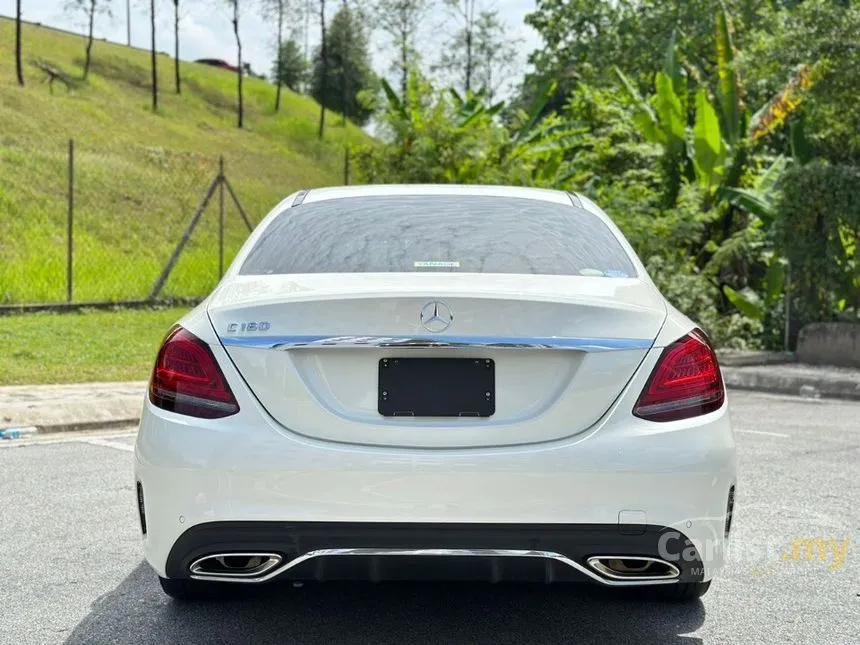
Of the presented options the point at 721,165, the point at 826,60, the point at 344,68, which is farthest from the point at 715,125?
the point at 344,68

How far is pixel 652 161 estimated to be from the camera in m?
19.0

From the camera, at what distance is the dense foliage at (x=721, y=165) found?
1488cm

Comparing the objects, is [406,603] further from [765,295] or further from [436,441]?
[765,295]

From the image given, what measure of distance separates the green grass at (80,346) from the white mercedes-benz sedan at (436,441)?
26.5 feet

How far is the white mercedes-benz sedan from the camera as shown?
3424 millimetres

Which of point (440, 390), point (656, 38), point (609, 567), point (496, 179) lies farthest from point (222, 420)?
point (656, 38)

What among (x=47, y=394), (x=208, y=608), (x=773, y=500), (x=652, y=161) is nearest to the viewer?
(x=208, y=608)

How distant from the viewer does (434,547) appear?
11.2 feet

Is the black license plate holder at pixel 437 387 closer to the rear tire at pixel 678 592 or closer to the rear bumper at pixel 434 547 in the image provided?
the rear bumper at pixel 434 547

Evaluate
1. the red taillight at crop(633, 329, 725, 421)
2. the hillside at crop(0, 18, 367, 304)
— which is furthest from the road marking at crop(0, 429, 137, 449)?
the hillside at crop(0, 18, 367, 304)

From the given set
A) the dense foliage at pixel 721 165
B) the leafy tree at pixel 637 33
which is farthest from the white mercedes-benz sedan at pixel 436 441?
the leafy tree at pixel 637 33

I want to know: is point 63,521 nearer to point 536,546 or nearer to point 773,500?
point 536,546

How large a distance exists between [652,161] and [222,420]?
643 inches

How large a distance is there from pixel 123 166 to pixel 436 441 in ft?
100
